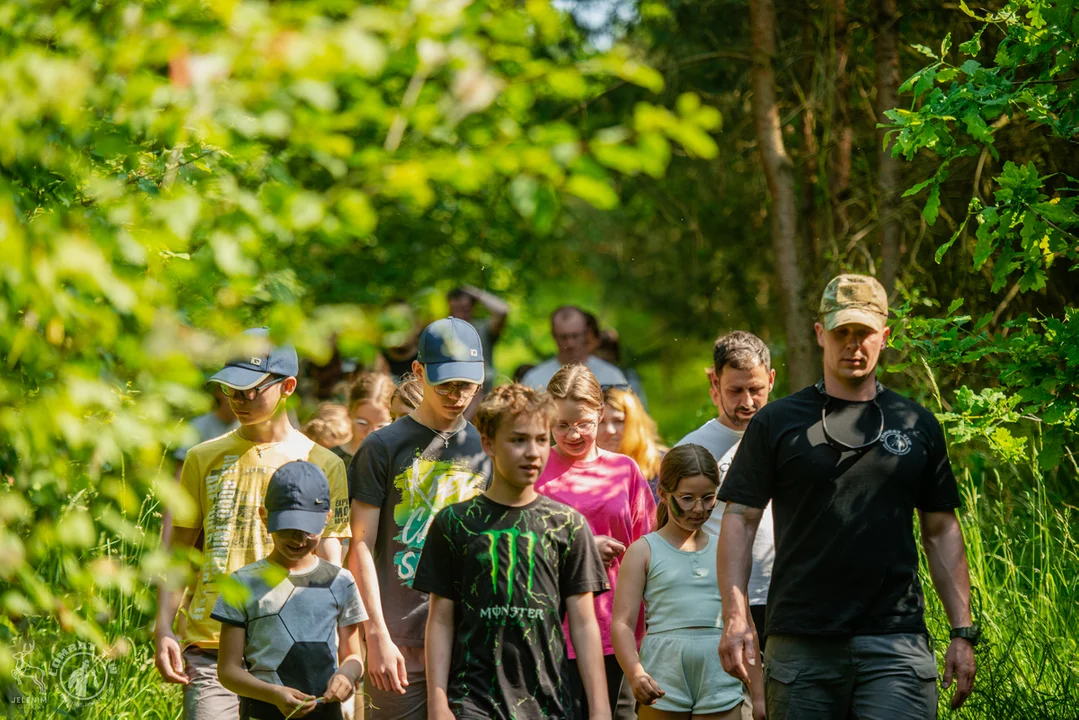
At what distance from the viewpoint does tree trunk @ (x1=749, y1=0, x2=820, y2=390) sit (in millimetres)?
9992

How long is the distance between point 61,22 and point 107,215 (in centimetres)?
39

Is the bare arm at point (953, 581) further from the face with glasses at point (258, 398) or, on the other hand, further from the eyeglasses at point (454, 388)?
the face with glasses at point (258, 398)

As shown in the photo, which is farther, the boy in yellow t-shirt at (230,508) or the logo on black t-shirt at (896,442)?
the boy in yellow t-shirt at (230,508)

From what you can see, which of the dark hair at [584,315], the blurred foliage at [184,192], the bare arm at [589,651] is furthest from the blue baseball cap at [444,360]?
the dark hair at [584,315]

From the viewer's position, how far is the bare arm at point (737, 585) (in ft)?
14.8

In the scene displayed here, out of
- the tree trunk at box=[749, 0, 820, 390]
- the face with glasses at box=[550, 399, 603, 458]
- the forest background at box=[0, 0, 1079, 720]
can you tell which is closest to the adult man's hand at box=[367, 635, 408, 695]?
the forest background at box=[0, 0, 1079, 720]

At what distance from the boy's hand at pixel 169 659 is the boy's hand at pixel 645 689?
5.86 feet

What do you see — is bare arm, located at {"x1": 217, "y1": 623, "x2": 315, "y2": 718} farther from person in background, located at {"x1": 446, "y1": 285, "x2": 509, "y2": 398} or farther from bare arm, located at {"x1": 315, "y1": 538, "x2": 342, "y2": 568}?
person in background, located at {"x1": 446, "y1": 285, "x2": 509, "y2": 398}

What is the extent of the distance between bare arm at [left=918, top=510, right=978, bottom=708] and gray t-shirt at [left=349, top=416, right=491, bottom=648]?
73.3 inches

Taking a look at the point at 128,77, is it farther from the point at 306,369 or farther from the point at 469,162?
the point at 306,369

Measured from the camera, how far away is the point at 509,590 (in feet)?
15.0

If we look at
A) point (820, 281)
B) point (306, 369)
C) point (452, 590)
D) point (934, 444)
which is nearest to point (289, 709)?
point (452, 590)

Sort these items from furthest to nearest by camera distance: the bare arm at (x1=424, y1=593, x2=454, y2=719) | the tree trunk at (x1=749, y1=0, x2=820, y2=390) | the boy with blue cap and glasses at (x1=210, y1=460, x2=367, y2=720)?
the tree trunk at (x1=749, y1=0, x2=820, y2=390), the boy with blue cap and glasses at (x1=210, y1=460, x2=367, y2=720), the bare arm at (x1=424, y1=593, x2=454, y2=719)

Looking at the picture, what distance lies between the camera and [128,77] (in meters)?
2.68
